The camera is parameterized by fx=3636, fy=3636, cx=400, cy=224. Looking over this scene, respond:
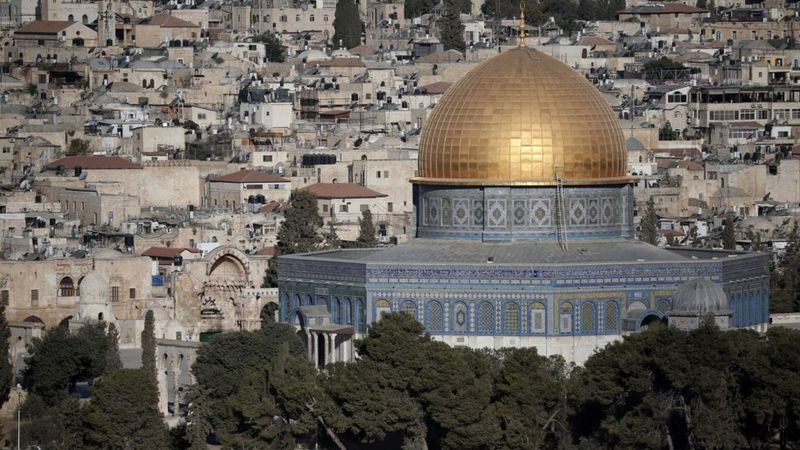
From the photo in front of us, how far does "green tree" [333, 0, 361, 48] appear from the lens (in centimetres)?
15138

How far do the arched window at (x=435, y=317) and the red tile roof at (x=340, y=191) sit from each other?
27511 millimetres

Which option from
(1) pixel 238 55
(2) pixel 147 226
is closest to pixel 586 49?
(1) pixel 238 55

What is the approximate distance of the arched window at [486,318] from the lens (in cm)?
7344

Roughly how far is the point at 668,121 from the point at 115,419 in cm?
5416

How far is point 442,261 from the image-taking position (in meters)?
74.8

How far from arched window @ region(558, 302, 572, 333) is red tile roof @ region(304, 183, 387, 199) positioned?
2828cm

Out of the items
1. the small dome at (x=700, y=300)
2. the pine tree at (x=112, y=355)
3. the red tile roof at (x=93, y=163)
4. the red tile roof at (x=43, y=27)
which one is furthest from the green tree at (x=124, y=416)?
the red tile roof at (x=43, y=27)

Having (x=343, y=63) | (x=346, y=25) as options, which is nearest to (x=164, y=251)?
(x=343, y=63)

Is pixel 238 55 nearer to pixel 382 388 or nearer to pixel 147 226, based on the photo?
pixel 147 226

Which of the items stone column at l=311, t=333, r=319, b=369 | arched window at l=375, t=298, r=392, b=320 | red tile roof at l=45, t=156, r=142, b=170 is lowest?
stone column at l=311, t=333, r=319, b=369

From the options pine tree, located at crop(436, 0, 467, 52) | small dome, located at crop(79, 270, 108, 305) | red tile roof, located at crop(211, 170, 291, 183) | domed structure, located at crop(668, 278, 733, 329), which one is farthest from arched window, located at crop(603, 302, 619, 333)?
pine tree, located at crop(436, 0, 467, 52)

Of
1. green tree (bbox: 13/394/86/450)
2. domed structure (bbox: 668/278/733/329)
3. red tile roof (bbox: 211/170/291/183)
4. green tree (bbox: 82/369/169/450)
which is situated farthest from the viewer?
red tile roof (bbox: 211/170/291/183)

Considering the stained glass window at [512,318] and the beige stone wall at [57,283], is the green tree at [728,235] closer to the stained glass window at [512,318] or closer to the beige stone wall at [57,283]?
the beige stone wall at [57,283]

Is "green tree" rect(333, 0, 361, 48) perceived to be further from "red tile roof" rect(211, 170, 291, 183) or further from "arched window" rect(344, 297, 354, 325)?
"arched window" rect(344, 297, 354, 325)
